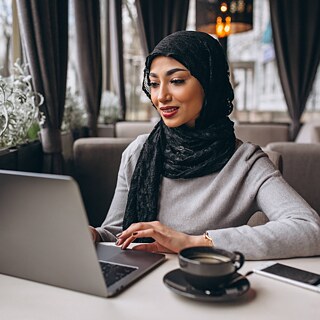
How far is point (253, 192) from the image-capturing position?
1.51 m

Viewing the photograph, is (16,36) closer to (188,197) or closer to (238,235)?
(188,197)

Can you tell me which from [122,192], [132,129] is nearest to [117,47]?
[132,129]

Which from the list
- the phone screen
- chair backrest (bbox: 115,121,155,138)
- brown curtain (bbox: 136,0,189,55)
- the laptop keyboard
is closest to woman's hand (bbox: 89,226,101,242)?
the laptop keyboard

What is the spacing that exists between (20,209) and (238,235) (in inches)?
22.4

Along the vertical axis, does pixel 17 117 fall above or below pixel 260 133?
above

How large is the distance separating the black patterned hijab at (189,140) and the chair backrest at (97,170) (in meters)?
1.04

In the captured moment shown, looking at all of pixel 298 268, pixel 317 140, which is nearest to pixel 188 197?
pixel 298 268

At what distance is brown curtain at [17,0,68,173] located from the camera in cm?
255

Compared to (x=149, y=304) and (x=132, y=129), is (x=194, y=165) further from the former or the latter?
(x=132, y=129)

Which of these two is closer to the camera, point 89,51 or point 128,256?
point 128,256

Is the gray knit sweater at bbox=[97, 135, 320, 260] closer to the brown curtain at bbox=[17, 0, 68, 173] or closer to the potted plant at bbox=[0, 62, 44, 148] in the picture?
the potted plant at bbox=[0, 62, 44, 148]

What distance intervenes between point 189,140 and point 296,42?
4853 millimetres

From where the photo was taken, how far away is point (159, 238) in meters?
1.27

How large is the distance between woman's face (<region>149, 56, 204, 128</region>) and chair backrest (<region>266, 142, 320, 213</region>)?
48.6 inches
